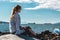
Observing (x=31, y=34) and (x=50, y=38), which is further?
(x=50, y=38)

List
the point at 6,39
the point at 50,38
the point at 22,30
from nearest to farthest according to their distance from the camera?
the point at 6,39 → the point at 22,30 → the point at 50,38

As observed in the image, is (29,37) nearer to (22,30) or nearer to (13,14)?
(22,30)

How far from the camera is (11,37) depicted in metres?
10.1

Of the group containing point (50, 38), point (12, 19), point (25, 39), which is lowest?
point (50, 38)

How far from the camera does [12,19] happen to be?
10852 millimetres

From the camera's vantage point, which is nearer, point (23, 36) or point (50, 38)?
point (23, 36)

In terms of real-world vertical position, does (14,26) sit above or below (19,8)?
below

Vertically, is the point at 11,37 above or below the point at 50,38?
above

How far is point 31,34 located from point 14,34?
0.68 meters

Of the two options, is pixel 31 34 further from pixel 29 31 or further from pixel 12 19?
pixel 12 19

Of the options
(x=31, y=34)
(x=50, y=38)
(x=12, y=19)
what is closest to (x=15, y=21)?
(x=12, y=19)

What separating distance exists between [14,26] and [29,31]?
0.62 metres

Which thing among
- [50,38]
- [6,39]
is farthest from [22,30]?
[50,38]

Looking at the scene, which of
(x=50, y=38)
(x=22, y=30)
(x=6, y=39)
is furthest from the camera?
(x=50, y=38)
